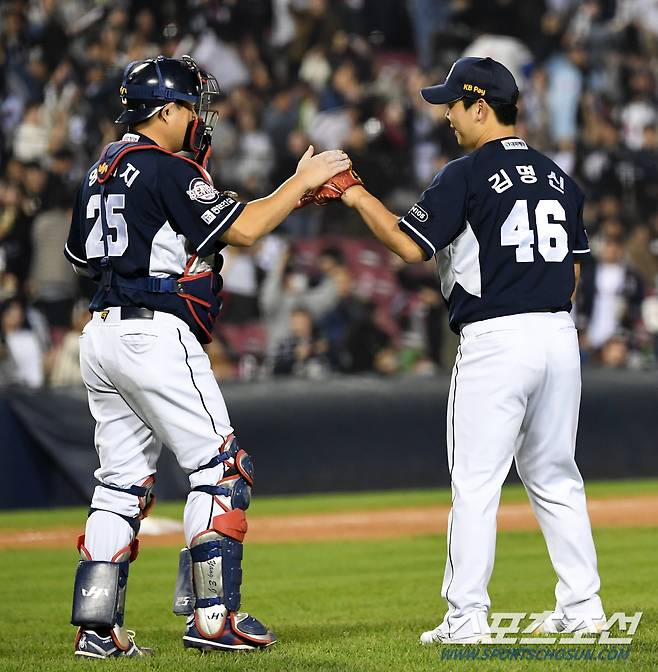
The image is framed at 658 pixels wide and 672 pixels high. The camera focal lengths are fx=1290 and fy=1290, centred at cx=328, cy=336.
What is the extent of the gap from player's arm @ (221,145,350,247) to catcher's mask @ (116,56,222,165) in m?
0.46

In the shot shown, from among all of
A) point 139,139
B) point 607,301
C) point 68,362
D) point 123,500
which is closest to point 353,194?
point 139,139

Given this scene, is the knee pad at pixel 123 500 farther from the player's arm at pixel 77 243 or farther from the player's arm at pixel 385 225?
the player's arm at pixel 385 225

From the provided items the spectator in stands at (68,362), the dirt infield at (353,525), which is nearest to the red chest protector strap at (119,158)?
the dirt infield at (353,525)

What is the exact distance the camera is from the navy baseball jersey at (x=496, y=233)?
5.11 metres

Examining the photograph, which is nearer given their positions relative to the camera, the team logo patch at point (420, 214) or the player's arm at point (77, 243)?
the team logo patch at point (420, 214)

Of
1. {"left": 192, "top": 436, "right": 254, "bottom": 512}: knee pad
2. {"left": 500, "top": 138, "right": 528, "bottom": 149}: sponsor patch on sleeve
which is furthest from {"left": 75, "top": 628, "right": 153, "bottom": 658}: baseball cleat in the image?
{"left": 500, "top": 138, "right": 528, "bottom": 149}: sponsor patch on sleeve

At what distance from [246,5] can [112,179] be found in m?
13.1

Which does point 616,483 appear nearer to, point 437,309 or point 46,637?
point 437,309

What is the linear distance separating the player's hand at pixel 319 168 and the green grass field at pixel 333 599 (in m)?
1.91

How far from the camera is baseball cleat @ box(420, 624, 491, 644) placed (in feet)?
16.3

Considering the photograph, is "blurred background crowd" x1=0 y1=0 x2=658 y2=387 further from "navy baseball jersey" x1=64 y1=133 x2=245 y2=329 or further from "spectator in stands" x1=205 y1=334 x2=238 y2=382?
"navy baseball jersey" x1=64 y1=133 x2=245 y2=329

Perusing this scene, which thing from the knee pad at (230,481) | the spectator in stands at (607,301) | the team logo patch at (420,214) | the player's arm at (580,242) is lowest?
the knee pad at (230,481)

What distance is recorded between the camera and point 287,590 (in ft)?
25.1

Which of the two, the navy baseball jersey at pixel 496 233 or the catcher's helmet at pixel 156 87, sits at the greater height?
the catcher's helmet at pixel 156 87
